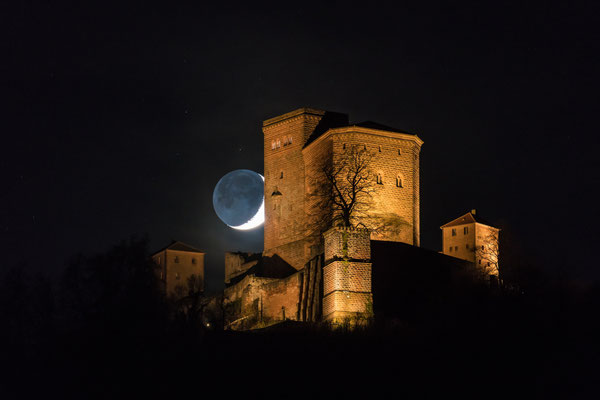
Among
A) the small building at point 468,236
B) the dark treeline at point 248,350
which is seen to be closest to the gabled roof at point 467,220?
the small building at point 468,236

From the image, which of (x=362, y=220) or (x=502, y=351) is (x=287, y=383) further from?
(x=362, y=220)

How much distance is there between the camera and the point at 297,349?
46.6 m

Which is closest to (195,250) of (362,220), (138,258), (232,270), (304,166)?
(232,270)

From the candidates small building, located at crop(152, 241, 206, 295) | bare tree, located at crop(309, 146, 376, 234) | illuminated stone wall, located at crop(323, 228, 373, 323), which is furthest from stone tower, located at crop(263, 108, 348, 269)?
small building, located at crop(152, 241, 206, 295)

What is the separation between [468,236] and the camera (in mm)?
76625

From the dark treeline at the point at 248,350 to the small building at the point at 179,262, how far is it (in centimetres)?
3385

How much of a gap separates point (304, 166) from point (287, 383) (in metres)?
23.0

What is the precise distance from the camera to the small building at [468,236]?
7408 cm

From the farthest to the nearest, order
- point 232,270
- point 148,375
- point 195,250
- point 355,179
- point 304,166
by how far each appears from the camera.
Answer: point 195,250, point 232,270, point 304,166, point 355,179, point 148,375

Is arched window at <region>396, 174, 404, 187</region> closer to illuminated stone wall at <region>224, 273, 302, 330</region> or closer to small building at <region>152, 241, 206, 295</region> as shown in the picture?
illuminated stone wall at <region>224, 273, 302, 330</region>

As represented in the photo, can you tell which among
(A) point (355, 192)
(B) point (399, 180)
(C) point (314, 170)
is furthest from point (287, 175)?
(A) point (355, 192)

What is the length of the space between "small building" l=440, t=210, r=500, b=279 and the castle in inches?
52.3

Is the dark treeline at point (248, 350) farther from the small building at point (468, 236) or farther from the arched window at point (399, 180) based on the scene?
the small building at point (468, 236)

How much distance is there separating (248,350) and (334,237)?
630cm
